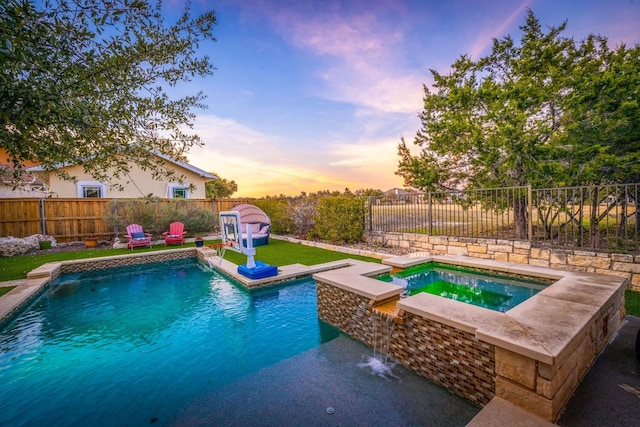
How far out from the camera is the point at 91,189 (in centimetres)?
1406

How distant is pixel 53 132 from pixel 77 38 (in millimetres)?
868

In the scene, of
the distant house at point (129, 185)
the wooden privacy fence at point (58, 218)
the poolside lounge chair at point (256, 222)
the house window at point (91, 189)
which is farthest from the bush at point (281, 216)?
the house window at point (91, 189)

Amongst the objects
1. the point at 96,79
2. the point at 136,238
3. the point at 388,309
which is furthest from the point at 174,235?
the point at 388,309

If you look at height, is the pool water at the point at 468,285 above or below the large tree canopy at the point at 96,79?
below

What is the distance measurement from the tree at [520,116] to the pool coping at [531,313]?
4127 mm

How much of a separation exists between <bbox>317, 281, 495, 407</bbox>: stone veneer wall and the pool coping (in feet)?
0.47

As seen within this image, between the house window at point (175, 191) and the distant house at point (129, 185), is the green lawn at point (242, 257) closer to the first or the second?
the distant house at point (129, 185)

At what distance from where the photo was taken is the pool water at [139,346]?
2820 millimetres

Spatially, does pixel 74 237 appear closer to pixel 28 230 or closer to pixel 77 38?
pixel 28 230

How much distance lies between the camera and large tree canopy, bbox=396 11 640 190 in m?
6.80

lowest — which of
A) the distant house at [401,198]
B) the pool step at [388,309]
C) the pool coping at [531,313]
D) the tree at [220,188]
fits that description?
the pool step at [388,309]

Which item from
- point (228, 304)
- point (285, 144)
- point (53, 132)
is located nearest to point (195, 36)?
point (53, 132)

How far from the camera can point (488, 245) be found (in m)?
7.20

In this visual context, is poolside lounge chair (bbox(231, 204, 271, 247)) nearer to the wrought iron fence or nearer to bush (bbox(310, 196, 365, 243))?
bush (bbox(310, 196, 365, 243))
